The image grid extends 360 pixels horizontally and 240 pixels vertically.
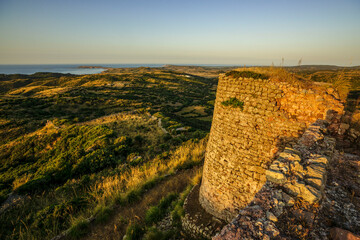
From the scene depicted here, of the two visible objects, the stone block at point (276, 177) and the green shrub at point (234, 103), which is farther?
the green shrub at point (234, 103)

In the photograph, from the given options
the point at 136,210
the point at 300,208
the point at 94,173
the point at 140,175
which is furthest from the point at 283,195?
the point at 94,173

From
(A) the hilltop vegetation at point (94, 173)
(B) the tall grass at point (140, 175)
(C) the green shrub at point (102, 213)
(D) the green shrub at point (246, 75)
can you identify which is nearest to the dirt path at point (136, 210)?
(A) the hilltop vegetation at point (94, 173)

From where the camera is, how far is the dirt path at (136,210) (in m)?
5.64

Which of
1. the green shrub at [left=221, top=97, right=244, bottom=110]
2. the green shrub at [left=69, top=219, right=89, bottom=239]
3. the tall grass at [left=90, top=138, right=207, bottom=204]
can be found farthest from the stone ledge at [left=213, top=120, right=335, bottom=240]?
the tall grass at [left=90, top=138, right=207, bottom=204]

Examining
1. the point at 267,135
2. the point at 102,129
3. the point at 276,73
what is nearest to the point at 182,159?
the point at 267,135

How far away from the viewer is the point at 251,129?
4348mm

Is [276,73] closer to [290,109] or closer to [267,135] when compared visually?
[290,109]

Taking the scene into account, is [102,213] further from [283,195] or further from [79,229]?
[283,195]

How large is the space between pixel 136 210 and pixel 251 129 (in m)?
5.59

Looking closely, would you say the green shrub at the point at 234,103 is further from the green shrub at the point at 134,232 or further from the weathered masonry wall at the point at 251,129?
the green shrub at the point at 134,232

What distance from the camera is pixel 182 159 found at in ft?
34.2

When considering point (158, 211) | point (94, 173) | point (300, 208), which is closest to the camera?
point (300, 208)

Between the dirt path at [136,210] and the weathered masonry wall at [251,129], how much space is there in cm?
303

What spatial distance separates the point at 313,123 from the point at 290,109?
54 cm
